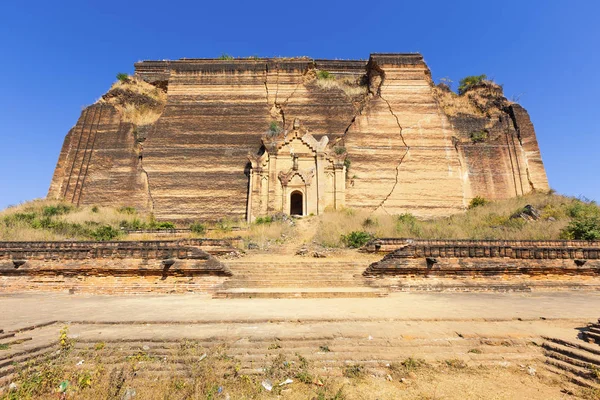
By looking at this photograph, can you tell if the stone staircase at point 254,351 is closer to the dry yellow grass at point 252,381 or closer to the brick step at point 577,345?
the dry yellow grass at point 252,381

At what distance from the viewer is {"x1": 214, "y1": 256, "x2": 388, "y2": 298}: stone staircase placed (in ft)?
27.5

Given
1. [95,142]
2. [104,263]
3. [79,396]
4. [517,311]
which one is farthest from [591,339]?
[95,142]

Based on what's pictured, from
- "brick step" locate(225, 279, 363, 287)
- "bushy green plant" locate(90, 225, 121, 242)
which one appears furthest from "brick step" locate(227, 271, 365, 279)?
"bushy green plant" locate(90, 225, 121, 242)

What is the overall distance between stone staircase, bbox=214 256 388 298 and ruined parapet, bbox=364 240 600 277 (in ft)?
3.20

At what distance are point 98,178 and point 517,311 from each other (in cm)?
2495

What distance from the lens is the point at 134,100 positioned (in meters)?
26.5

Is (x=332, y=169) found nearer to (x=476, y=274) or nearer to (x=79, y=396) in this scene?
(x=476, y=274)

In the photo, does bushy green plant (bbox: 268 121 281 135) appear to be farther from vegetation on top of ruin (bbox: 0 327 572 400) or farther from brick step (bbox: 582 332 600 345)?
brick step (bbox: 582 332 600 345)

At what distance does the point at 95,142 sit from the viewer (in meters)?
24.4

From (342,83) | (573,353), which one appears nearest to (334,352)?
(573,353)

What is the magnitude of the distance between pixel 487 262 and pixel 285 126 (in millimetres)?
18315

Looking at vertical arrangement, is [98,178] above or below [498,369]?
above

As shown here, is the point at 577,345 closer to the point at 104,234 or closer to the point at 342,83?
the point at 104,234

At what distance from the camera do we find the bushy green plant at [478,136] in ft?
81.7
